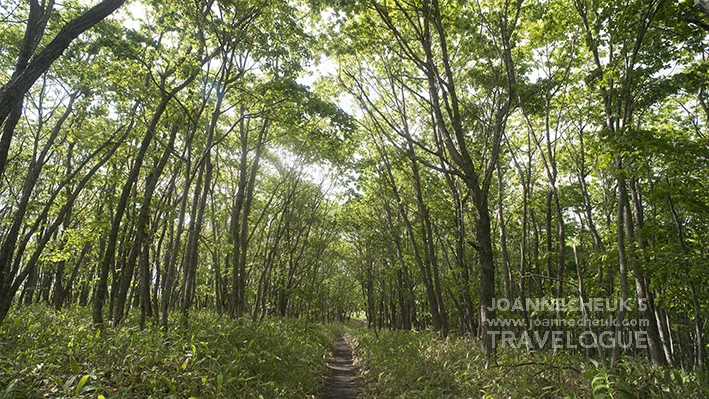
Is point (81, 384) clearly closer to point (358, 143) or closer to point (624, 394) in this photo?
point (624, 394)

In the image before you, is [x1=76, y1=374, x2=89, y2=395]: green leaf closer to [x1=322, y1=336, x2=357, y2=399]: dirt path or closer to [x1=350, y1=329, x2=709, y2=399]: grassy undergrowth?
[x1=350, y1=329, x2=709, y2=399]: grassy undergrowth

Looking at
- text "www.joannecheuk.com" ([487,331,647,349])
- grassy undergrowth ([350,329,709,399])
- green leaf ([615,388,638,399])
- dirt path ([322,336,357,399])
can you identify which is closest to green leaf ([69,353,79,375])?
grassy undergrowth ([350,329,709,399])

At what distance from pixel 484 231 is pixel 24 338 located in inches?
351

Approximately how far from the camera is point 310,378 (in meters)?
9.30

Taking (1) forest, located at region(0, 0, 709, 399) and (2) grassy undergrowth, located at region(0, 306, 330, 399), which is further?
(1) forest, located at region(0, 0, 709, 399)

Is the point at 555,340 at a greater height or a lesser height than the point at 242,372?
greater

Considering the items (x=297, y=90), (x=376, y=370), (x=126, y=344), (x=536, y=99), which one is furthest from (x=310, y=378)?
(x=536, y=99)

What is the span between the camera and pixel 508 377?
6.42 metres

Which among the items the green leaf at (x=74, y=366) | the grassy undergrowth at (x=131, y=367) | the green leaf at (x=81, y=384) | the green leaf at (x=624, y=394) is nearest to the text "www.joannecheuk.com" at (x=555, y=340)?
the green leaf at (x=624, y=394)

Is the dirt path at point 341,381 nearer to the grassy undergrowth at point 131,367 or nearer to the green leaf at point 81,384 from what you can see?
the grassy undergrowth at point 131,367

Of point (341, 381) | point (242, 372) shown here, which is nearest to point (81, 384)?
point (242, 372)

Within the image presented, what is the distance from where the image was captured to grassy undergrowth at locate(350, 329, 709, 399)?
4742 millimetres

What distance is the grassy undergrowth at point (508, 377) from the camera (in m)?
4.74

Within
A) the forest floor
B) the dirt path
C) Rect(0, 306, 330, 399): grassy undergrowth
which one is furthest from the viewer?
the dirt path
